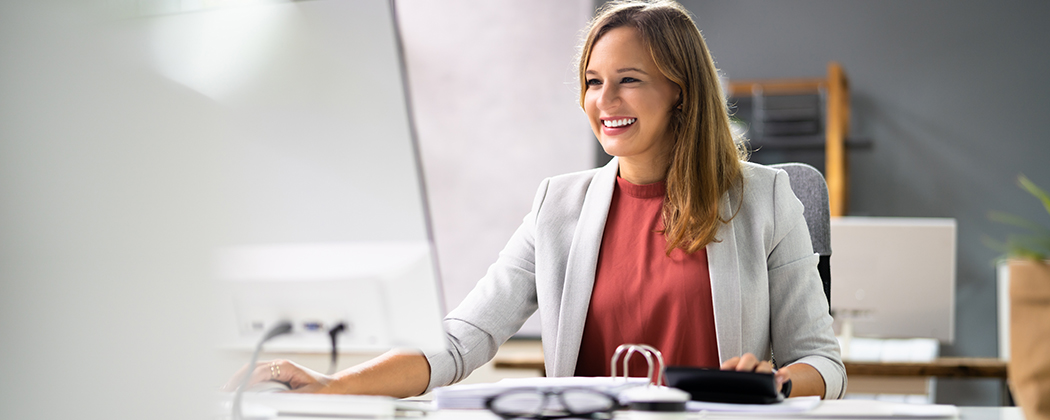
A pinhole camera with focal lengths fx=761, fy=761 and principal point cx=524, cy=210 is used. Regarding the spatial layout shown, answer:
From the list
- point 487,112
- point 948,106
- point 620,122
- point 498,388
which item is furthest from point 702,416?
point 948,106

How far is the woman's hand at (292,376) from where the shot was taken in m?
0.82

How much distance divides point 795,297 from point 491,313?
0.48m

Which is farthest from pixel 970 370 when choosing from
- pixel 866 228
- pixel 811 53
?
pixel 811 53

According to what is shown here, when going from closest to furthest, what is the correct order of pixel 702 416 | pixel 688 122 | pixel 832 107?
1. pixel 702 416
2. pixel 688 122
3. pixel 832 107

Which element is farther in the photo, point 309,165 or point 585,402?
point 585,402

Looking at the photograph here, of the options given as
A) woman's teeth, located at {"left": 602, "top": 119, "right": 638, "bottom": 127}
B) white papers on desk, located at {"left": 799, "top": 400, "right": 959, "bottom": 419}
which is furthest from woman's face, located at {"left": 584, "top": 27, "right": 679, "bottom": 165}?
white papers on desk, located at {"left": 799, "top": 400, "right": 959, "bottom": 419}

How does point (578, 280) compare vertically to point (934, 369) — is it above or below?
above

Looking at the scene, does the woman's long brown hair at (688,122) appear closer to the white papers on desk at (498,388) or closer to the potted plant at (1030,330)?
the white papers on desk at (498,388)

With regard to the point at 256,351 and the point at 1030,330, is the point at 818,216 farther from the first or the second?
the point at 1030,330

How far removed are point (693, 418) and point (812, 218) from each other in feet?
2.46

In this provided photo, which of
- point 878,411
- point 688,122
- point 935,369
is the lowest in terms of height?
point 935,369

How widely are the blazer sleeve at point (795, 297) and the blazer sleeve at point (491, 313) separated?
40 centimetres

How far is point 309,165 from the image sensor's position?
0.63 meters

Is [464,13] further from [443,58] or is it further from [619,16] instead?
[619,16]
